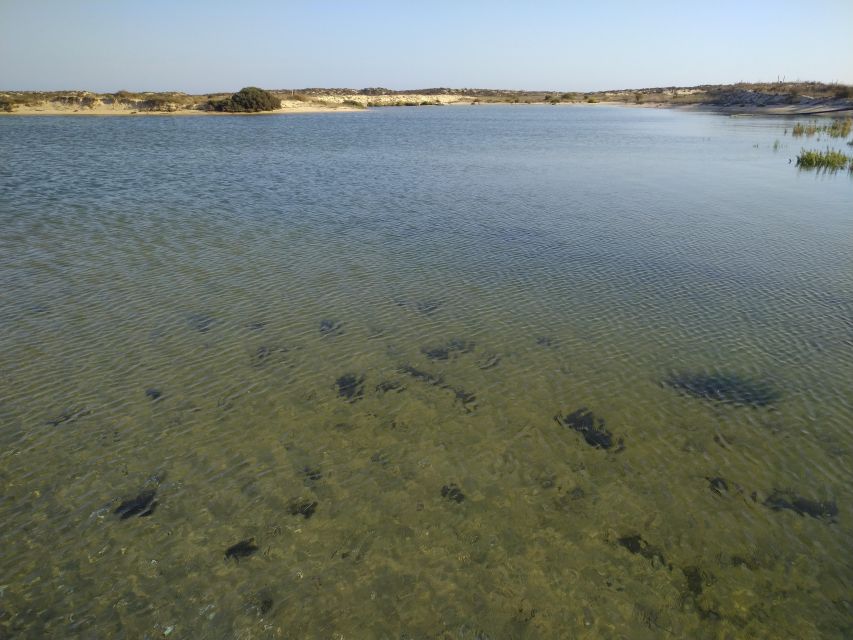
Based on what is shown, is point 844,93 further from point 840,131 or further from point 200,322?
point 200,322

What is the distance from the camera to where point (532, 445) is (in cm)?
889

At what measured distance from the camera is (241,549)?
6.82 m

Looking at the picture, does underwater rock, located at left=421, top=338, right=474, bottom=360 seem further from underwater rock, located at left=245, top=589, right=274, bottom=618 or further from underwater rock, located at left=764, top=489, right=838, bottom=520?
underwater rock, located at left=764, top=489, right=838, bottom=520

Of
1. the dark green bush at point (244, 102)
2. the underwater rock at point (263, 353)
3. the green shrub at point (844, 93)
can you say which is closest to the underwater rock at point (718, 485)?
the underwater rock at point (263, 353)

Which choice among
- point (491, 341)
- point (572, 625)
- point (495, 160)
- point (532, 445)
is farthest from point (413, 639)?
point (495, 160)

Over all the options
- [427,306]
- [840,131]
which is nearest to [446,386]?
[427,306]

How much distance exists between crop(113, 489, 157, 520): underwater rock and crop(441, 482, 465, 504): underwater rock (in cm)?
439

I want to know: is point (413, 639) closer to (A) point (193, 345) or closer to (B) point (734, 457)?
(B) point (734, 457)

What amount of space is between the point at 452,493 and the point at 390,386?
3.17 m

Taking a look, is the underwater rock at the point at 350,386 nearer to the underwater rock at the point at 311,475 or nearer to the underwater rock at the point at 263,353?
the underwater rock at the point at 263,353

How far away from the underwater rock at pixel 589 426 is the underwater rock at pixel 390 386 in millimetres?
3210

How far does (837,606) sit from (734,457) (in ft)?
8.90

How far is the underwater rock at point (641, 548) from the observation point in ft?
22.5

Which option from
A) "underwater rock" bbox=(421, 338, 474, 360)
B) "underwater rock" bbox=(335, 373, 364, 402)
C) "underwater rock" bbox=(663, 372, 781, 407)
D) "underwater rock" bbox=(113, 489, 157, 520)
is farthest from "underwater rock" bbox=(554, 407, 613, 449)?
"underwater rock" bbox=(113, 489, 157, 520)
